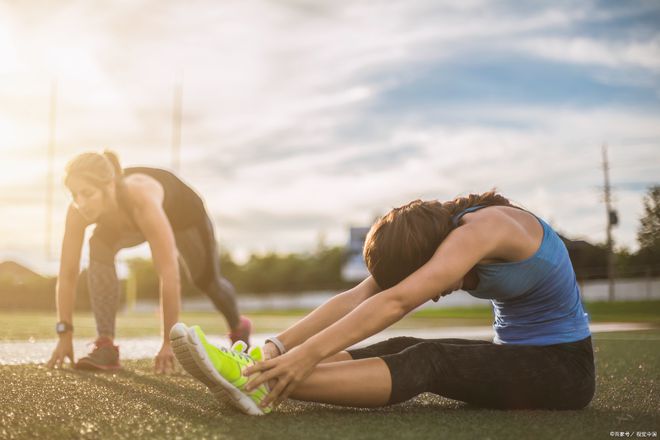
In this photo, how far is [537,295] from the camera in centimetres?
234

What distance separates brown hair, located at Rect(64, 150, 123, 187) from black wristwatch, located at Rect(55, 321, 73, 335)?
790mm

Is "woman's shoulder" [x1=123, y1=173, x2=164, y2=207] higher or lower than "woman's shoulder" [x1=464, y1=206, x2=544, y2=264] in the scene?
higher

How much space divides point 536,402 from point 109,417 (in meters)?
1.42

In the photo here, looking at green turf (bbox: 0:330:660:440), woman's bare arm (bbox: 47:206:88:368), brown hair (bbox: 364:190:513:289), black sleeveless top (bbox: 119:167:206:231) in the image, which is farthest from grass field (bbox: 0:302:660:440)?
black sleeveless top (bbox: 119:167:206:231)

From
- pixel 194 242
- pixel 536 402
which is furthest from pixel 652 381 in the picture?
pixel 194 242

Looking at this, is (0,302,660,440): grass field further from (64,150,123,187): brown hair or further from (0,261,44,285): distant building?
(0,261,44,285): distant building

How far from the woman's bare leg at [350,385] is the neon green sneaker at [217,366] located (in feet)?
0.49

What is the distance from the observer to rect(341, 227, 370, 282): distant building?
142ft

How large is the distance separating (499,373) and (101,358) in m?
2.33

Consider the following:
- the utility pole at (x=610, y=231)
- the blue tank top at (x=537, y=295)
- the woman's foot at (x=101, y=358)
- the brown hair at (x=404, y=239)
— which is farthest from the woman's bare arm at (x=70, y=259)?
the utility pole at (x=610, y=231)

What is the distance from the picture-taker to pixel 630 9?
10953mm

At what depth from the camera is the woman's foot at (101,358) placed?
12.0 feet

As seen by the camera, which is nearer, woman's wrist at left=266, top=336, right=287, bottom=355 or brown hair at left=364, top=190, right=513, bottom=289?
brown hair at left=364, top=190, right=513, bottom=289

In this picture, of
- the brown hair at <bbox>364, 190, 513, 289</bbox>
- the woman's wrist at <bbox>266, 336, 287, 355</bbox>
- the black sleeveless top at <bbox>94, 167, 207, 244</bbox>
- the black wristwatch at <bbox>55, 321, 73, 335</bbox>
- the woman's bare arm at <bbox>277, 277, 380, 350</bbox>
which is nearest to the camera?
the brown hair at <bbox>364, 190, 513, 289</bbox>
